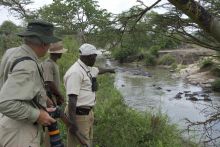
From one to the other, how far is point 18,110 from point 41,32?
570mm

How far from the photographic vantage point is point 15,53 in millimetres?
2799

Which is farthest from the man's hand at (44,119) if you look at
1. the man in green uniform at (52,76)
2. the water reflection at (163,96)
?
the water reflection at (163,96)

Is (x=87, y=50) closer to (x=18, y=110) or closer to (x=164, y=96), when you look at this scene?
(x=18, y=110)

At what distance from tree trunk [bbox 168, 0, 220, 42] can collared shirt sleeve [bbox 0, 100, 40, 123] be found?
→ 1.19 m

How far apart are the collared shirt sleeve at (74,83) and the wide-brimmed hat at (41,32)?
4.75ft

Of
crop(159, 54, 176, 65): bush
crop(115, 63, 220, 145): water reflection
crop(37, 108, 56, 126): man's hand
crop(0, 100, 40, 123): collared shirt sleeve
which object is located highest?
crop(0, 100, 40, 123): collared shirt sleeve

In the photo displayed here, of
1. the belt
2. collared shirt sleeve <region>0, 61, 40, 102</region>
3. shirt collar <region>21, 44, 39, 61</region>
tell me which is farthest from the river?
collared shirt sleeve <region>0, 61, 40, 102</region>

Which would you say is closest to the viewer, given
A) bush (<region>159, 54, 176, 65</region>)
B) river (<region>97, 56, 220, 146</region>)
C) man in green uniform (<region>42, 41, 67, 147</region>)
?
man in green uniform (<region>42, 41, 67, 147</region>)

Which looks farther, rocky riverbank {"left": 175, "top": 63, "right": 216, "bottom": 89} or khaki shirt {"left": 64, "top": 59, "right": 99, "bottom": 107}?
rocky riverbank {"left": 175, "top": 63, "right": 216, "bottom": 89}

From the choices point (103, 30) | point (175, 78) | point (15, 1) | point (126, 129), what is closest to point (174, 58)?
point (175, 78)

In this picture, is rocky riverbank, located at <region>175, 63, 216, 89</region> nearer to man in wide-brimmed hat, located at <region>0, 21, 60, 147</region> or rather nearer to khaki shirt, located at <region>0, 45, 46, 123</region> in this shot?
→ man in wide-brimmed hat, located at <region>0, 21, 60, 147</region>

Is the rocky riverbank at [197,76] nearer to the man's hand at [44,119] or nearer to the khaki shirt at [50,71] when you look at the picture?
the khaki shirt at [50,71]

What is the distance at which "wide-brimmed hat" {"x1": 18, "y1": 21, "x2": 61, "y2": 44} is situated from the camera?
2797 mm

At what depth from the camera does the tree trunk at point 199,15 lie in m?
2.76
